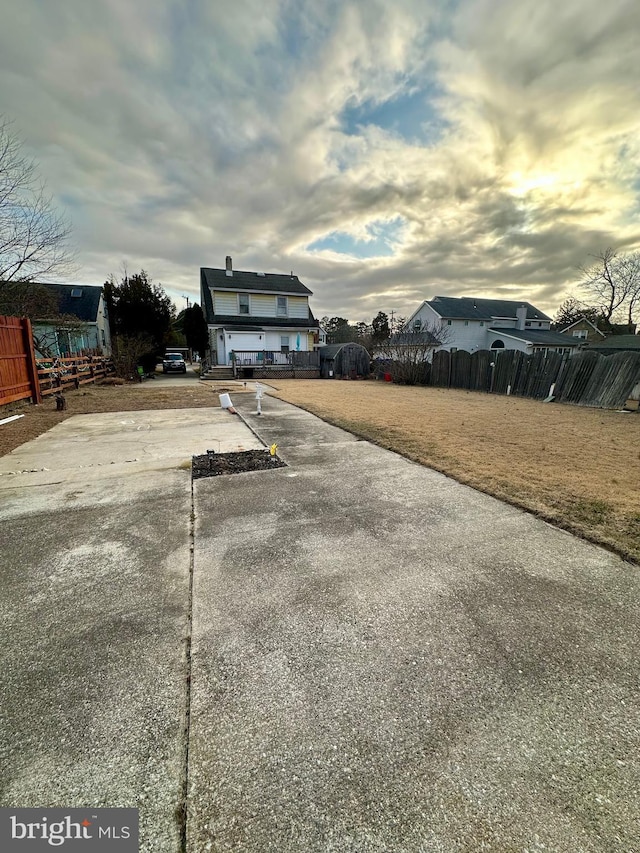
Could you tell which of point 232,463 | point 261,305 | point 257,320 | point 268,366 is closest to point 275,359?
point 268,366

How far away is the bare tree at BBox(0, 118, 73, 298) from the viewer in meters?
9.38

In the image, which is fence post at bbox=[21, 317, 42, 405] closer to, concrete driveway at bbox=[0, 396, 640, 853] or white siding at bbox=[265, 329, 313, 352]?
concrete driveway at bbox=[0, 396, 640, 853]

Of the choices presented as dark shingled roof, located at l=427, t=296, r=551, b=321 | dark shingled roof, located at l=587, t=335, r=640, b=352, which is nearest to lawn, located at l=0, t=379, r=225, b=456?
dark shingled roof, located at l=427, t=296, r=551, b=321

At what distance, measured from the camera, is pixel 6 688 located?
1519mm

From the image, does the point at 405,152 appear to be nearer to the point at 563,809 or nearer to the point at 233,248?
the point at 563,809

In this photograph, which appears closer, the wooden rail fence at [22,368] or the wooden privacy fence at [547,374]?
the wooden rail fence at [22,368]

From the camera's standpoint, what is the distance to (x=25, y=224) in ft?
34.6

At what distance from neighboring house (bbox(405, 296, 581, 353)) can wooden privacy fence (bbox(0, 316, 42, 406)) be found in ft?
92.5

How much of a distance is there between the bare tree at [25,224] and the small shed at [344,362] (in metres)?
13.8

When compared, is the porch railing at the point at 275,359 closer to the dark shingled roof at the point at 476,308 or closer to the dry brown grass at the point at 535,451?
the dry brown grass at the point at 535,451

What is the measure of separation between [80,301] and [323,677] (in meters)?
30.0

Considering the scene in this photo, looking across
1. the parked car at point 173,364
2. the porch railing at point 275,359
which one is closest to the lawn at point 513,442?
the porch railing at point 275,359
